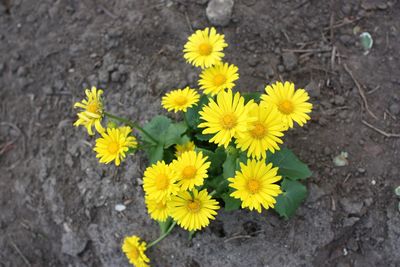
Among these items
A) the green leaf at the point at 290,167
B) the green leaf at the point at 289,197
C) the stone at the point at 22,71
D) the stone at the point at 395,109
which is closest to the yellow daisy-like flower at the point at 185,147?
the green leaf at the point at 290,167

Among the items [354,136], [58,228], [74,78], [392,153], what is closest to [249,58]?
[354,136]

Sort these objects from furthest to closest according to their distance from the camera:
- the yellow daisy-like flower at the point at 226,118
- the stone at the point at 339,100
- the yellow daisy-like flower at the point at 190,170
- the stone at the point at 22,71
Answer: the stone at the point at 22,71 < the stone at the point at 339,100 < the yellow daisy-like flower at the point at 190,170 < the yellow daisy-like flower at the point at 226,118

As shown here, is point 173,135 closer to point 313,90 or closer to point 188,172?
point 188,172

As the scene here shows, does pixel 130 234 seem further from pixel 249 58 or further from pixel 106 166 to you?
pixel 249 58

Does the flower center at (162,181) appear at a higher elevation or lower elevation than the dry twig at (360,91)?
higher

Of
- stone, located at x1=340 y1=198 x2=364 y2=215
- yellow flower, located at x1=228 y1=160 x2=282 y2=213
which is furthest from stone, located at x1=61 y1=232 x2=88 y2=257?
stone, located at x1=340 y1=198 x2=364 y2=215

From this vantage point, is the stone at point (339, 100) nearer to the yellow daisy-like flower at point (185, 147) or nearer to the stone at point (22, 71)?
the yellow daisy-like flower at point (185, 147)

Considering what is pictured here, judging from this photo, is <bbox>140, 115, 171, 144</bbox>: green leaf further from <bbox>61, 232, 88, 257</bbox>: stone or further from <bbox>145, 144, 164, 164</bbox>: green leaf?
<bbox>61, 232, 88, 257</bbox>: stone

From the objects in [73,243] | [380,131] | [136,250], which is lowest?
[73,243]

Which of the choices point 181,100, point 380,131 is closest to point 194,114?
point 181,100
